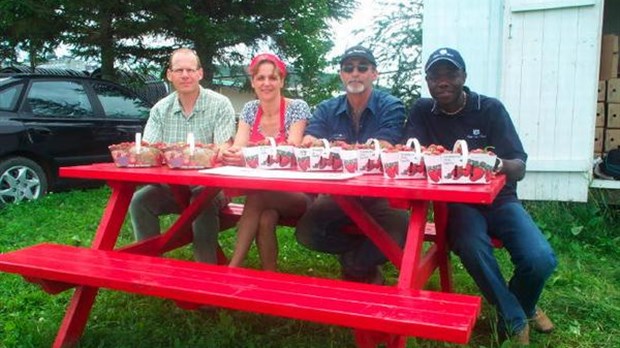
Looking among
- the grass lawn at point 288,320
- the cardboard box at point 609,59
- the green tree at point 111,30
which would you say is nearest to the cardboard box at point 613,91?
the cardboard box at point 609,59

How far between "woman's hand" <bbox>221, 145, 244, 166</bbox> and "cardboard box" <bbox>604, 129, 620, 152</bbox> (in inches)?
166

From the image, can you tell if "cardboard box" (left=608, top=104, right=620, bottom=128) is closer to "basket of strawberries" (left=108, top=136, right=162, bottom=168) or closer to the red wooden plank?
the red wooden plank

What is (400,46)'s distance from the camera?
8.39 m

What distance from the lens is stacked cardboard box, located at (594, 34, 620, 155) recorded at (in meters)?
5.36

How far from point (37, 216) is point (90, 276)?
3392 millimetres

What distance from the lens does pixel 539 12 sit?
4.56 m

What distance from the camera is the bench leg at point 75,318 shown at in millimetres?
2473

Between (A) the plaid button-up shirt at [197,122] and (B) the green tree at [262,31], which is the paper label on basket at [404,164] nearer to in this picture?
(A) the plaid button-up shirt at [197,122]

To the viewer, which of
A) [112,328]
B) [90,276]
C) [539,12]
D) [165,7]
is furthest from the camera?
[165,7]

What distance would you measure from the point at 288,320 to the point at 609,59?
4503 mm

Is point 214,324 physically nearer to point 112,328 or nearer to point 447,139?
point 112,328

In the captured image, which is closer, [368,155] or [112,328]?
[368,155]

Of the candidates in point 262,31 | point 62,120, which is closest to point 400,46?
point 262,31

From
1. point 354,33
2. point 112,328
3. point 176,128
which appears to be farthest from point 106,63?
point 112,328
